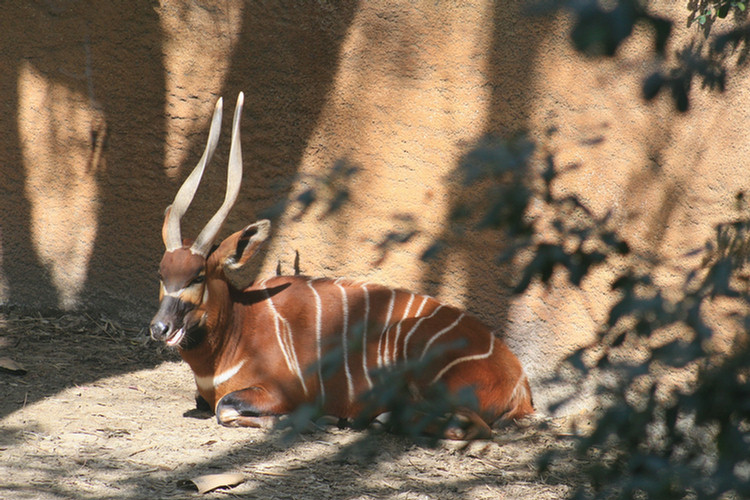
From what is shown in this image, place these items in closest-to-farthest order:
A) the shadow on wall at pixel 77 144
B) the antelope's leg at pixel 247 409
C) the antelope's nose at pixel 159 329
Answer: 1. the antelope's nose at pixel 159 329
2. the antelope's leg at pixel 247 409
3. the shadow on wall at pixel 77 144

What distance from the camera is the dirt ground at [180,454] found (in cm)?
290

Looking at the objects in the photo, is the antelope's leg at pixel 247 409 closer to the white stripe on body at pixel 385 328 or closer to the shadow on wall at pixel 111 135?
the white stripe on body at pixel 385 328

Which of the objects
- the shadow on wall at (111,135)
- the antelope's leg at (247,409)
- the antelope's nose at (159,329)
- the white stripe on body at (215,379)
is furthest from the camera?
the shadow on wall at (111,135)

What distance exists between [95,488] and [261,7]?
2.44m

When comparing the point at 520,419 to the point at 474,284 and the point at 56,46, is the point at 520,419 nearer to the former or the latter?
the point at 474,284

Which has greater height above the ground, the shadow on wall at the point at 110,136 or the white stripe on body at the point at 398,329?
the shadow on wall at the point at 110,136

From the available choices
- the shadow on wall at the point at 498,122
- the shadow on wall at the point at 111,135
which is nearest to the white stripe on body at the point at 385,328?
the shadow on wall at the point at 498,122

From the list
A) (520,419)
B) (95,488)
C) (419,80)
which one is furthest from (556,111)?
(95,488)

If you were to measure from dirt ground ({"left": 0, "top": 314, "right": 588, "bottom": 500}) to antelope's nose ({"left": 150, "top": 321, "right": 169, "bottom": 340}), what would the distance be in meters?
0.39

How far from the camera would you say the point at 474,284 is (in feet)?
12.8

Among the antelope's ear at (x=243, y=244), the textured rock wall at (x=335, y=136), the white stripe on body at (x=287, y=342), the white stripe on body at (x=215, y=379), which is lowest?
the white stripe on body at (x=215, y=379)

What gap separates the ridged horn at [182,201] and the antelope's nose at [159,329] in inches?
15.1

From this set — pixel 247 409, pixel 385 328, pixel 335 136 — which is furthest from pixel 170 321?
pixel 335 136

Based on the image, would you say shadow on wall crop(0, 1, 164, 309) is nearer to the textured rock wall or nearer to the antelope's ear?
the textured rock wall
